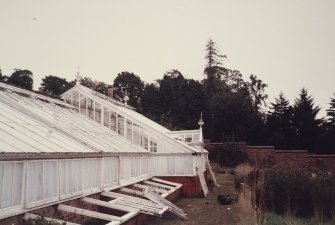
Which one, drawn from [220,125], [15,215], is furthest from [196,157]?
[220,125]

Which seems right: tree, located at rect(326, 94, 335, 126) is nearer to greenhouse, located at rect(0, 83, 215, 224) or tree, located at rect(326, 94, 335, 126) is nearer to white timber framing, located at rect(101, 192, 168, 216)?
greenhouse, located at rect(0, 83, 215, 224)

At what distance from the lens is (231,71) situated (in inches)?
2576

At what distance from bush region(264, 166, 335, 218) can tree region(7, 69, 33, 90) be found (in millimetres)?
38015

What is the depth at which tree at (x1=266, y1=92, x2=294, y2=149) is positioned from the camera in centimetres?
3847

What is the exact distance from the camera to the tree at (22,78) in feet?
147

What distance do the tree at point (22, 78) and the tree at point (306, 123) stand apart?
31792 millimetres

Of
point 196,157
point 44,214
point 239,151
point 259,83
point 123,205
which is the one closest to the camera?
point 44,214

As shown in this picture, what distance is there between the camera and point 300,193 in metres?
12.5

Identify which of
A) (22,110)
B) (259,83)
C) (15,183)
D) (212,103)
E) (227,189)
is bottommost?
(227,189)

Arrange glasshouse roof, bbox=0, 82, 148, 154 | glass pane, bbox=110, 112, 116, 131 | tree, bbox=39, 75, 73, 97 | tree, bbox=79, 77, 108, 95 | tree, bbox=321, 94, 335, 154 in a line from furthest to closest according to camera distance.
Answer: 1. tree, bbox=79, 77, 108, 95
2. tree, bbox=39, 75, 73, 97
3. tree, bbox=321, 94, 335, 154
4. glass pane, bbox=110, 112, 116, 131
5. glasshouse roof, bbox=0, 82, 148, 154

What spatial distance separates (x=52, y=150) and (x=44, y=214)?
5.28 feet

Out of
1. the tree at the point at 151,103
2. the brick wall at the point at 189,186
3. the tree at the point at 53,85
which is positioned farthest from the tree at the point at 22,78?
the brick wall at the point at 189,186

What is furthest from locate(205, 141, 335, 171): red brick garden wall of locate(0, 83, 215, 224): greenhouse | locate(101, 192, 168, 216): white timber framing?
locate(101, 192, 168, 216): white timber framing

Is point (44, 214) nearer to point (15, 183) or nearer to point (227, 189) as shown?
point (15, 183)
